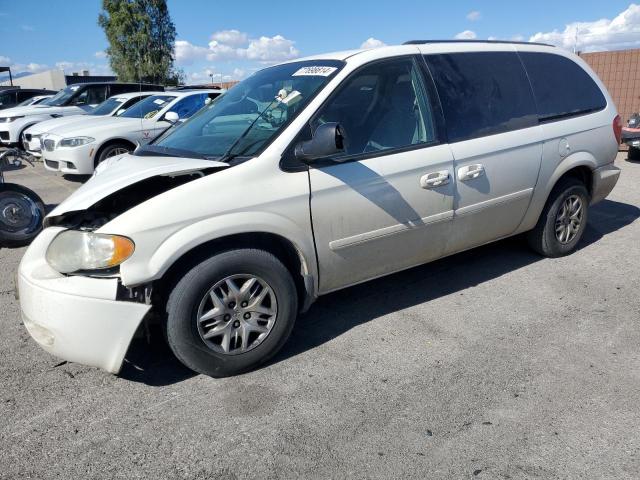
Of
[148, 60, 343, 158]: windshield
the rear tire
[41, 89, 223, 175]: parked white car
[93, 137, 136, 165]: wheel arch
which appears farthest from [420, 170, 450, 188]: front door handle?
[93, 137, 136, 165]: wheel arch

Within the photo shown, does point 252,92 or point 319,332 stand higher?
point 252,92

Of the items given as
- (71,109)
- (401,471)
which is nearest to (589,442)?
(401,471)

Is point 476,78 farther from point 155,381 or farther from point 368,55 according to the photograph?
point 155,381

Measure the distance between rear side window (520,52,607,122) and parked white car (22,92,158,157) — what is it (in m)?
8.02

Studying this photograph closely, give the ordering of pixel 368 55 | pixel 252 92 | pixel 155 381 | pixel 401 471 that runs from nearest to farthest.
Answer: pixel 401 471, pixel 155 381, pixel 368 55, pixel 252 92

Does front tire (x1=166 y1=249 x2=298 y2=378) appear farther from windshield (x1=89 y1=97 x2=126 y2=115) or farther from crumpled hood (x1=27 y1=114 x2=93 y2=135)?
windshield (x1=89 y1=97 x2=126 y2=115)

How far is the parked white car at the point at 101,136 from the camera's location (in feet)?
28.7

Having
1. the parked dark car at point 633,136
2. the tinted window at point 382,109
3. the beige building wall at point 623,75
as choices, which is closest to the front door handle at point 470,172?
the tinted window at point 382,109

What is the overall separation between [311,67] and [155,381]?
2.31 metres

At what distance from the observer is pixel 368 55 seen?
11.6ft

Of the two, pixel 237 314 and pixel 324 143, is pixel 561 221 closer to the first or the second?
pixel 324 143

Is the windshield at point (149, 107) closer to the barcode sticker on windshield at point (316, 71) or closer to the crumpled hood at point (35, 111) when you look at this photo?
the crumpled hood at point (35, 111)

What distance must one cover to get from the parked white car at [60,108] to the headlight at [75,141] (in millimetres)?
5236

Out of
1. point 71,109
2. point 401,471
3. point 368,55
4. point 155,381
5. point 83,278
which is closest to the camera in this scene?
point 401,471
